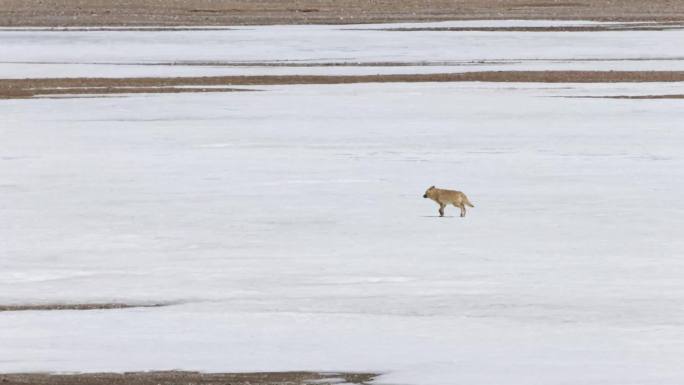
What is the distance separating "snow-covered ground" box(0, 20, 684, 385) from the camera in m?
8.34

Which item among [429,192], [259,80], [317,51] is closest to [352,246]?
[429,192]

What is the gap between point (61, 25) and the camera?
Answer: 150ft

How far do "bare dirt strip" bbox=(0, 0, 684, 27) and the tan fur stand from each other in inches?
1354

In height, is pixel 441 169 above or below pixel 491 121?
below

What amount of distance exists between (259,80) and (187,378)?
2025cm

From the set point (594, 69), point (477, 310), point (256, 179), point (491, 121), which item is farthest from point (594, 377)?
point (594, 69)

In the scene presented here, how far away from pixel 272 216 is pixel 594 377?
5498 mm

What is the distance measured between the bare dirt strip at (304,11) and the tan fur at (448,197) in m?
34.4

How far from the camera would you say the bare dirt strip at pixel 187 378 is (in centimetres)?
773

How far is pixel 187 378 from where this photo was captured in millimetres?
7820

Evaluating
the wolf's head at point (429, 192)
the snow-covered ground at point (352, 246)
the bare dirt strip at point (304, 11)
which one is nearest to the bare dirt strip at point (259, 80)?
the snow-covered ground at point (352, 246)

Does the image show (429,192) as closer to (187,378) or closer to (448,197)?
Answer: (448,197)

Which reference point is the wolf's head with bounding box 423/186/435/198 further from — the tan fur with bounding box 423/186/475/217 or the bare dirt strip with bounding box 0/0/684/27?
the bare dirt strip with bounding box 0/0/684/27

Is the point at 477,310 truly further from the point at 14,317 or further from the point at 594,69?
the point at 594,69
